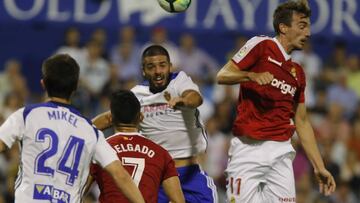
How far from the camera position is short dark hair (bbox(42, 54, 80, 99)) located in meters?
8.03

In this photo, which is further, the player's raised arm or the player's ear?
the player's ear

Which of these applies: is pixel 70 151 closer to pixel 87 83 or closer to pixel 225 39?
pixel 87 83

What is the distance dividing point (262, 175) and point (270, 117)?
1.65 ft

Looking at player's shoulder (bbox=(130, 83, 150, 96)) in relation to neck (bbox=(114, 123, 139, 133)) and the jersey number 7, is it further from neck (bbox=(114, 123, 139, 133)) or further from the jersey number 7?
the jersey number 7

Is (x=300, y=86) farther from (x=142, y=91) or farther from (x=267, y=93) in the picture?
(x=142, y=91)

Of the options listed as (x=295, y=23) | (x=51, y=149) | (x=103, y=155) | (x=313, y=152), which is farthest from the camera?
(x=313, y=152)

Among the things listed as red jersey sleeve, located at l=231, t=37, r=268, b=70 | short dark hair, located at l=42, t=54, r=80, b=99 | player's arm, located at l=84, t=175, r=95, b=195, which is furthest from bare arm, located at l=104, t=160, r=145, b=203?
red jersey sleeve, located at l=231, t=37, r=268, b=70

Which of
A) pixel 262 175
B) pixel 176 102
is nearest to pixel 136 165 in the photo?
pixel 176 102

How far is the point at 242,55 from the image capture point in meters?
9.68

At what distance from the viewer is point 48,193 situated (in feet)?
26.4

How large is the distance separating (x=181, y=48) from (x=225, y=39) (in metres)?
0.88

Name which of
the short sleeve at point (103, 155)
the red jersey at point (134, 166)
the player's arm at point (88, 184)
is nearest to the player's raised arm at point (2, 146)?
the short sleeve at point (103, 155)

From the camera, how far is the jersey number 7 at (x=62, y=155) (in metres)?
8.00

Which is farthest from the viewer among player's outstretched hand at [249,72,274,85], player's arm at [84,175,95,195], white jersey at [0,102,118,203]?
player's outstretched hand at [249,72,274,85]
